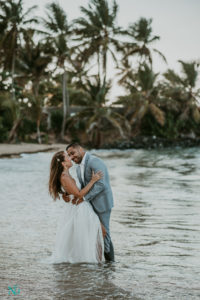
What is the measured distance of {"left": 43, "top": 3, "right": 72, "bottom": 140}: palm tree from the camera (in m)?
35.8

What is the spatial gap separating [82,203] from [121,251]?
3.82 ft

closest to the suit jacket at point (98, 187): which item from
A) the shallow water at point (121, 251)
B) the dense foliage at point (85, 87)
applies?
the shallow water at point (121, 251)

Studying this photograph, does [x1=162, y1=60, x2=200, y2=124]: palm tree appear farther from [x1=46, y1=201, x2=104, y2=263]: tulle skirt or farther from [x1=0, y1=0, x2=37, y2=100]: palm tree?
[x1=46, y1=201, x2=104, y2=263]: tulle skirt

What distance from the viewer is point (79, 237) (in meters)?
5.05

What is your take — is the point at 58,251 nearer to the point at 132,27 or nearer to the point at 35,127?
the point at 35,127

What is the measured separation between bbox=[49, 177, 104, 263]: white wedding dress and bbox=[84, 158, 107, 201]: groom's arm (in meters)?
0.10

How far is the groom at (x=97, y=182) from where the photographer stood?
16.3 feet

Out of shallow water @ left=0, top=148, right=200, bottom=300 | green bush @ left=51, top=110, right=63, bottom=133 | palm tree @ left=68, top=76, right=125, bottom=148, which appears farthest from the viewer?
green bush @ left=51, top=110, right=63, bottom=133

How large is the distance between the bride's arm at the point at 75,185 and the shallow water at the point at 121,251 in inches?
27.6

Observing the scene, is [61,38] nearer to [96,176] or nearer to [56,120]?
[56,120]

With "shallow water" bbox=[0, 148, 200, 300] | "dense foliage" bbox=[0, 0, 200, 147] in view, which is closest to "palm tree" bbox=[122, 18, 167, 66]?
"dense foliage" bbox=[0, 0, 200, 147]

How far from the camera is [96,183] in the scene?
16.3 feet

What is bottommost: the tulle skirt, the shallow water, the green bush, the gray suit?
the shallow water

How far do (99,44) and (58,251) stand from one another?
1315 inches
